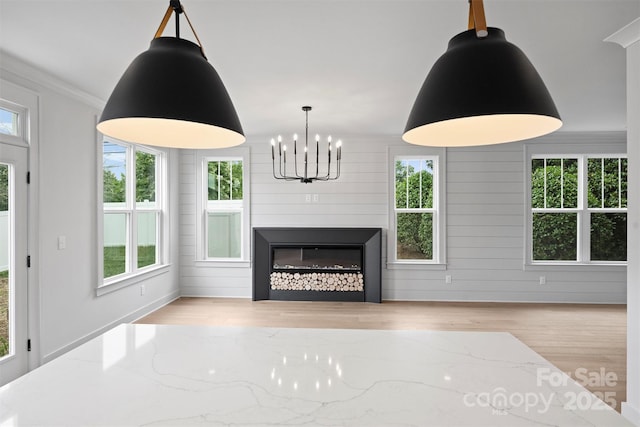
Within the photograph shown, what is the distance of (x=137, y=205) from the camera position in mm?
4723

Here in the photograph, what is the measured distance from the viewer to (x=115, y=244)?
14.1 feet

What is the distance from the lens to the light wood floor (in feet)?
12.1

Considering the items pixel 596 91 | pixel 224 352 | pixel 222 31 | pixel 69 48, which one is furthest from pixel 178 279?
pixel 596 91

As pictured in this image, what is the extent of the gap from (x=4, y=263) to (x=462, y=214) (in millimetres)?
5303

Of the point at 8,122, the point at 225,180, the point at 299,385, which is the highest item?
the point at 8,122

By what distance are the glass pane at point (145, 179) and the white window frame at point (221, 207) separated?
701 millimetres

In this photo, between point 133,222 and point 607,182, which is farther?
point 607,182

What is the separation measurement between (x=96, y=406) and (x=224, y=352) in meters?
0.41

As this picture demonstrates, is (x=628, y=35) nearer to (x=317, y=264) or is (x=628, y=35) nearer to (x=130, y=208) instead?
(x=317, y=264)

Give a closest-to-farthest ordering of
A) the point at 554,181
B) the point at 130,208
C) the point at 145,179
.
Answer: the point at 130,208
the point at 145,179
the point at 554,181

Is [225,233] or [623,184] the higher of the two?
[623,184]

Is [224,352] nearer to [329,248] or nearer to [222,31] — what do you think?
[222,31]

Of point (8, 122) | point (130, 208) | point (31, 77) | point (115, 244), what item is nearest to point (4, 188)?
point (8, 122)

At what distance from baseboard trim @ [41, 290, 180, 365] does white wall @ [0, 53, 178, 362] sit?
1cm
